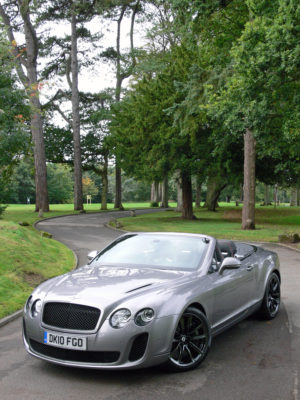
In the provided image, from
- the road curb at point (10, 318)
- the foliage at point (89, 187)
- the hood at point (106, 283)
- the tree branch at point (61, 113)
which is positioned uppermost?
the tree branch at point (61, 113)

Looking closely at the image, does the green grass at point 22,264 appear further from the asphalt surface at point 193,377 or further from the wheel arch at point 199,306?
the wheel arch at point 199,306

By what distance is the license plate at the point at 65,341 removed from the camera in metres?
4.60

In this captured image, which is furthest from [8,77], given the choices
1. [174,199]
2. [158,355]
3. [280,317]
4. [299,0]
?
[174,199]

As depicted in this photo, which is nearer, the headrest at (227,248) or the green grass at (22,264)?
the headrest at (227,248)

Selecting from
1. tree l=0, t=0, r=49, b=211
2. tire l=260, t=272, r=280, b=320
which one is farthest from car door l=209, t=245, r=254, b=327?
tree l=0, t=0, r=49, b=211

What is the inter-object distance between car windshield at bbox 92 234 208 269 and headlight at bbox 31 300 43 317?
136cm

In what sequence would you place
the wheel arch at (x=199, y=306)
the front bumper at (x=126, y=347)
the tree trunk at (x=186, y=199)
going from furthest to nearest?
the tree trunk at (x=186, y=199) < the wheel arch at (x=199, y=306) < the front bumper at (x=126, y=347)

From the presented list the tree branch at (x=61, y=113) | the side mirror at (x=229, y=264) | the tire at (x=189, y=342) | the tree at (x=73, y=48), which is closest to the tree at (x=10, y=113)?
the side mirror at (x=229, y=264)

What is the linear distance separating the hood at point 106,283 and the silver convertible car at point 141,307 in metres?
0.01

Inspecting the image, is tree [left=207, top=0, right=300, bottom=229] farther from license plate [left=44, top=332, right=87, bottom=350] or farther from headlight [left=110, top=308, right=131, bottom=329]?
license plate [left=44, top=332, right=87, bottom=350]

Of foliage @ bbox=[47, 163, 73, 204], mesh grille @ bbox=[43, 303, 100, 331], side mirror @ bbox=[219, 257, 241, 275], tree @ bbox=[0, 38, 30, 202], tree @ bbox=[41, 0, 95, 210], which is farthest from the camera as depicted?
foliage @ bbox=[47, 163, 73, 204]

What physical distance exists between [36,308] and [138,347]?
4.13 ft

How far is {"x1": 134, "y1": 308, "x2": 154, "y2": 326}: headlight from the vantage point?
15.0 ft

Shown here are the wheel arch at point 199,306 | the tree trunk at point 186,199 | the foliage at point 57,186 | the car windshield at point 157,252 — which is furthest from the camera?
the foliage at point 57,186
